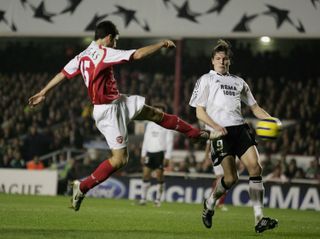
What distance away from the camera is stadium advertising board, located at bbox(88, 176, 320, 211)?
62.2 ft

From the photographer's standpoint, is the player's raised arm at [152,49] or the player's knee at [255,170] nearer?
the player's raised arm at [152,49]

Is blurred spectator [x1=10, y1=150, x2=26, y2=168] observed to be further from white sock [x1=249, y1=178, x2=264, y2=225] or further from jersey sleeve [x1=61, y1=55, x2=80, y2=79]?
white sock [x1=249, y1=178, x2=264, y2=225]

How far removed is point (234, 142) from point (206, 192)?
427 inches

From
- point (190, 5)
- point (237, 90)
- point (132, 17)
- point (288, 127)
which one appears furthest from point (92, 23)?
point (237, 90)

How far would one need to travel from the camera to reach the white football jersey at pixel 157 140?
17.5 metres

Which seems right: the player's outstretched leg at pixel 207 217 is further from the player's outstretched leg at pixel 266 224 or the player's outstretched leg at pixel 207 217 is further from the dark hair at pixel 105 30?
the dark hair at pixel 105 30

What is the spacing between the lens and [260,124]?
9.28 meters

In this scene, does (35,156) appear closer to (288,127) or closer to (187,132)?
(288,127)

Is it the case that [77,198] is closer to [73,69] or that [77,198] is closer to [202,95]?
[73,69]

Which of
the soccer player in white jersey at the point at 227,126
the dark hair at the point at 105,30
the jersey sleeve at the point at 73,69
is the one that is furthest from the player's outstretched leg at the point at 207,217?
the dark hair at the point at 105,30

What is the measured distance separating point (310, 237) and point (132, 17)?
1278 centimetres

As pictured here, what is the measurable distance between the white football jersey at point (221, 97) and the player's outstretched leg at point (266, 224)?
1.21 m

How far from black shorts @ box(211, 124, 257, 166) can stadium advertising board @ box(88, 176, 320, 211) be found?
10182mm

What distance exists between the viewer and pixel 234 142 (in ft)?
29.8
